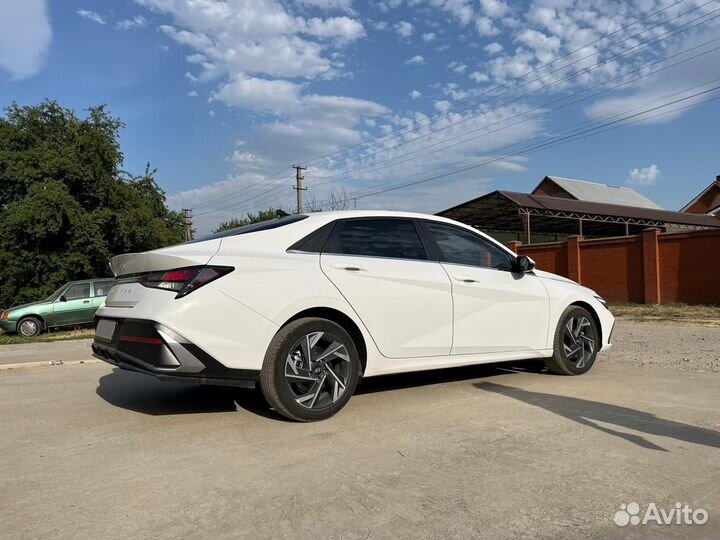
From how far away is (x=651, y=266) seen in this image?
20.2m

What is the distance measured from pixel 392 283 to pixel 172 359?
1908 millimetres

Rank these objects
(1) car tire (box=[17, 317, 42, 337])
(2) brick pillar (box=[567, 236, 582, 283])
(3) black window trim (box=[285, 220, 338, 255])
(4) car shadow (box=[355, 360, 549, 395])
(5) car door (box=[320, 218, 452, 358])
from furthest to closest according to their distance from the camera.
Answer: (2) brick pillar (box=[567, 236, 582, 283]), (1) car tire (box=[17, 317, 42, 337]), (4) car shadow (box=[355, 360, 549, 395]), (5) car door (box=[320, 218, 452, 358]), (3) black window trim (box=[285, 220, 338, 255])

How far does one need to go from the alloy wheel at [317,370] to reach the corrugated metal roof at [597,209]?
2544 centimetres

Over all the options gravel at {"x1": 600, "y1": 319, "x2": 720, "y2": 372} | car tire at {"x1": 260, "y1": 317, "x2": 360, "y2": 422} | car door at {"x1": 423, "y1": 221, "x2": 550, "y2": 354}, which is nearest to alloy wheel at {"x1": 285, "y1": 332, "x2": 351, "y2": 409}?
car tire at {"x1": 260, "y1": 317, "x2": 360, "y2": 422}

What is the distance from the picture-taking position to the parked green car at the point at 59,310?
640 inches

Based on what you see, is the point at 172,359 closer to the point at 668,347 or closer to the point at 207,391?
the point at 207,391

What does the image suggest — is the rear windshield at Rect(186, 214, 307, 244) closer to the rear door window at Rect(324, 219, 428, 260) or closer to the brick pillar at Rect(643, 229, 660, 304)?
the rear door window at Rect(324, 219, 428, 260)

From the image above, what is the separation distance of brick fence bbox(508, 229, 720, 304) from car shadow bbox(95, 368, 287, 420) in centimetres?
1808

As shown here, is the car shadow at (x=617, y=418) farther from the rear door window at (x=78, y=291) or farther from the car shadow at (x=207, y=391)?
the rear door window at (x=78, y=291)

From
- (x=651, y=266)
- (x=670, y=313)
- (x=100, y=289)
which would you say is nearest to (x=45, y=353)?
(x=100, y=289)

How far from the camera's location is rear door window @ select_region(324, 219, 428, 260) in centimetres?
486

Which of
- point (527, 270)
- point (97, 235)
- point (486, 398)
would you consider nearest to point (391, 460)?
point (486, 398)

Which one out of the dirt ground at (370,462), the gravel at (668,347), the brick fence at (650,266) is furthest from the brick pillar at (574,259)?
the dirt ground at (370,462)

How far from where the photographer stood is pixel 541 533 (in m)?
2.69
